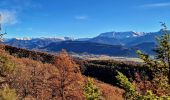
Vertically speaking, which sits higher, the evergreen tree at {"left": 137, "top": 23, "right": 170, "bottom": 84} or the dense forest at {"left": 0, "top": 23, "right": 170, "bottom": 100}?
the evergreen tree at {"left": 137, "top": 23, "right": 170, "bottom": 84}

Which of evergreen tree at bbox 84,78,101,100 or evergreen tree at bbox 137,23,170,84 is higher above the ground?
evergreen tree at bbox 137,23,170,84

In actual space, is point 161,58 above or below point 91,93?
above

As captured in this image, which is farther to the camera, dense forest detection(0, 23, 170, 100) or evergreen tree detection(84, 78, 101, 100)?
evergreen tree detection(84, 78, 101, 100)

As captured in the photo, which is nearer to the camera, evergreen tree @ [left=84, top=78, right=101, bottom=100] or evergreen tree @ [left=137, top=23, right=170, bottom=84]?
evergreen tree @ [left=137, top=23, right=170, bottom=84]

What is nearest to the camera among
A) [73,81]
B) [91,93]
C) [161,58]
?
[161,58]

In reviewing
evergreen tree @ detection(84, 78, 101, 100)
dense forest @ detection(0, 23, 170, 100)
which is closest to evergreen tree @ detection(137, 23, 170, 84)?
dense forest @ detection(0, 23, 170, 100)

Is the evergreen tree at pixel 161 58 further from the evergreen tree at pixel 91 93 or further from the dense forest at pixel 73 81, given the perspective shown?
the evergreen tree at pixel 91 93

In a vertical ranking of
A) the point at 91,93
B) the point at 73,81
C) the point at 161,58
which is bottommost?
the point at 73,81

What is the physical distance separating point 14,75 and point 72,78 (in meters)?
23.9

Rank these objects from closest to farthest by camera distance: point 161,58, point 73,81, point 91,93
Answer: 1. point 161,58
2. point 91,93
3. point 73,81

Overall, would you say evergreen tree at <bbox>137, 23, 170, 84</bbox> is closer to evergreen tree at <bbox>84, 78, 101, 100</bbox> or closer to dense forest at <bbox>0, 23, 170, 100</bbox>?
dense forest at <bbox>0, 23, 170, 100</bbox>

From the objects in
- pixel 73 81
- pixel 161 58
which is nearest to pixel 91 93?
pixel 161 58

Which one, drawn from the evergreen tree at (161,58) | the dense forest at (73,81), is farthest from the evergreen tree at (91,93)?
the evergreen tree at (161,58)

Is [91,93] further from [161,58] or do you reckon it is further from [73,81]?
[73,81]
